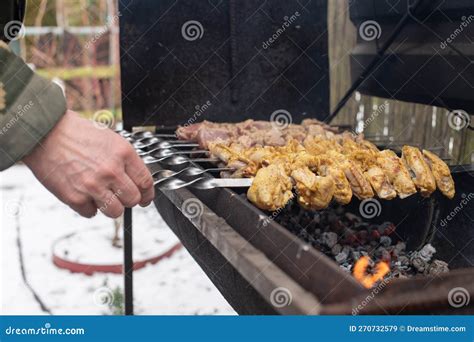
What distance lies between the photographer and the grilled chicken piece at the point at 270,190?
2.14m

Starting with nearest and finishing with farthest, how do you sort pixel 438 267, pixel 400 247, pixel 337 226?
1. pixel 438 267
2. pixel 400 247
3. pixel 337 226

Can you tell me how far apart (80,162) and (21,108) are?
0.65 feet

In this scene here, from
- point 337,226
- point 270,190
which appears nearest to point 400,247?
point 337,226

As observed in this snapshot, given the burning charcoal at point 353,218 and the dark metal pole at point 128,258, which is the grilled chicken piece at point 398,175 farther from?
the dark metal pole at point 128,258

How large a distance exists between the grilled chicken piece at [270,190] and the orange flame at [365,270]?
0.35 m

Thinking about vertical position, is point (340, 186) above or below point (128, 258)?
above

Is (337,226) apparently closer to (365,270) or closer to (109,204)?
(365,270)

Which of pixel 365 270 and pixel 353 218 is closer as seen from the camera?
pixel 365 270

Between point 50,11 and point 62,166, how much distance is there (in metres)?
10.1

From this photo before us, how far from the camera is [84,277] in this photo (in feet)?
15.6

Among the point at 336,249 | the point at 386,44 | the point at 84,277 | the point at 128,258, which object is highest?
the point at 386,44

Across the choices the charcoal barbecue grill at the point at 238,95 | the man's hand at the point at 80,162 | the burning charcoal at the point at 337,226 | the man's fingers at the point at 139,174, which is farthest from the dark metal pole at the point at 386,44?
the man's hand at the point at 80,162

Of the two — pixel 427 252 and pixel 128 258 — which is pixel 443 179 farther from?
pixel 128 258

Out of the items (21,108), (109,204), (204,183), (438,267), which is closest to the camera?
(21,108)
